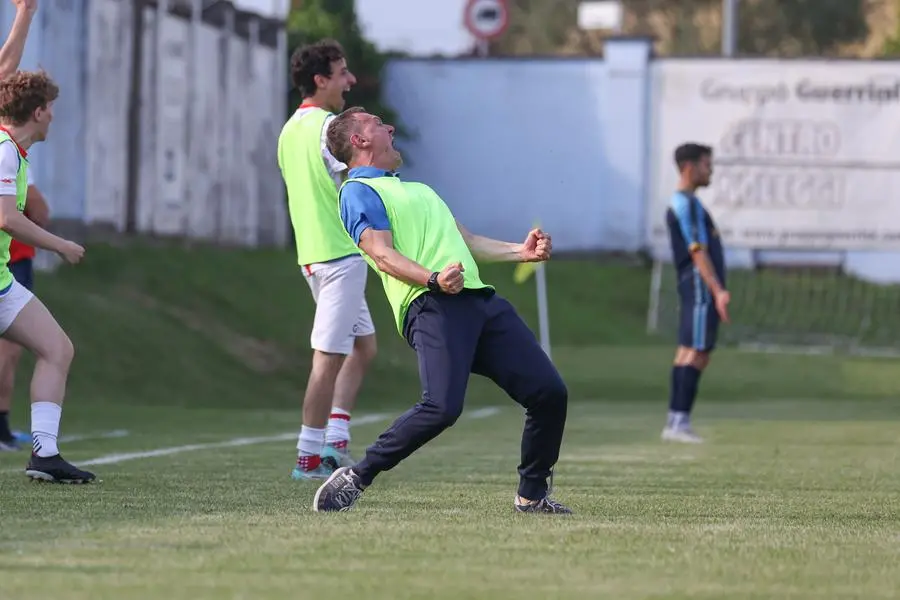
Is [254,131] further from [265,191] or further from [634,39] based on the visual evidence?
[634,39]

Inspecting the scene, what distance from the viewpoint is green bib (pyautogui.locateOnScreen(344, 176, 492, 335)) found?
773 centimetres

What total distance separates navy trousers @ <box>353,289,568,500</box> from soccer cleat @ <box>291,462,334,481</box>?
6.27ft

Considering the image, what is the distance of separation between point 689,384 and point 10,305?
6.37 m

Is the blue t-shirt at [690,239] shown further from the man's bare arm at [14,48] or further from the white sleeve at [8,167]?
the white sleeve at [8,167]

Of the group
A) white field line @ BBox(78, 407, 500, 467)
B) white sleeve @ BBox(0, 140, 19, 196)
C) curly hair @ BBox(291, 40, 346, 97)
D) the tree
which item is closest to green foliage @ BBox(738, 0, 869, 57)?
the tree

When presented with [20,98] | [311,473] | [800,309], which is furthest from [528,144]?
[20,98]

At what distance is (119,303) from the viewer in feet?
80.4

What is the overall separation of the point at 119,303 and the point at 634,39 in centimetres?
1706

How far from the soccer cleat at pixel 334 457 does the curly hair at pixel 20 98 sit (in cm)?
221

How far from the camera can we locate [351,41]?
39625 millimetres

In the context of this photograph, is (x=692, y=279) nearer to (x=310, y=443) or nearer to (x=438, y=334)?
(x=310, y=443)

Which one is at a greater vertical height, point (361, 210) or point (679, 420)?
point (361, 210)

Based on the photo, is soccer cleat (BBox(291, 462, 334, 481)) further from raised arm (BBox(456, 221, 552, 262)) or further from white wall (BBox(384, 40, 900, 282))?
white wall (BBox(384, 40, 900, 282))

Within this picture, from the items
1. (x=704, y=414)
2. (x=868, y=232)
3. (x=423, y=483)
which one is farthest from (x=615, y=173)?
(x=423, y=483)
